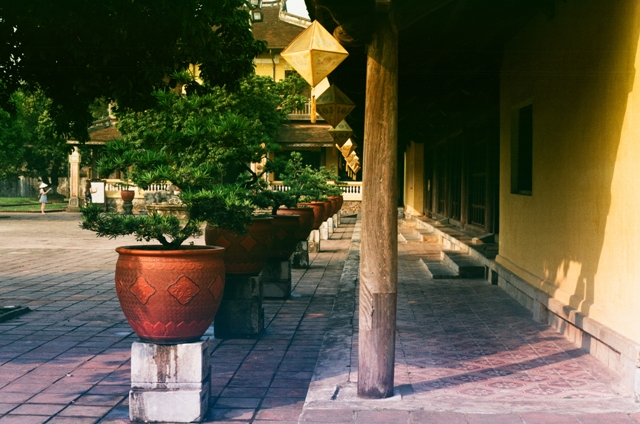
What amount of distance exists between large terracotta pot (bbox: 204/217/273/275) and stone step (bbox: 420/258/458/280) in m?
4.45

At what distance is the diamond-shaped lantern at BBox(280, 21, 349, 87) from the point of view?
5.07 metres

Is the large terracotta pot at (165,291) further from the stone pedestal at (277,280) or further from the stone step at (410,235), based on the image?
the stone step at (410,235)

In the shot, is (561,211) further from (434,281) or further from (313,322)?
(434,281)

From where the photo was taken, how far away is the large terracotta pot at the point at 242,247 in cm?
757

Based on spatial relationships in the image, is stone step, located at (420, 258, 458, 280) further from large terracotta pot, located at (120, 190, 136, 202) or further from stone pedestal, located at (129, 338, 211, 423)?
large terracotta pot, located at (120, 190, 136, 202)

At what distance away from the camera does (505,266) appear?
10242 mm

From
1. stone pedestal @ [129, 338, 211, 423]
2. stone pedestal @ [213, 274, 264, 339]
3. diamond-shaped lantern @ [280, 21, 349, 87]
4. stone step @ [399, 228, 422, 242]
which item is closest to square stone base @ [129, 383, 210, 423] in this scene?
stone pedestal @ [129, 338, 211, 423]

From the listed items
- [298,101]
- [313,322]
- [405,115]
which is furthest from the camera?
[298,101]

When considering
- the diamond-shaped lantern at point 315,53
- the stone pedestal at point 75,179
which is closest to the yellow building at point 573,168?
the diamond-shaped lantern at point 315,53

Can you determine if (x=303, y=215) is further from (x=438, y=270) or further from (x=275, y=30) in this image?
(x=275, y=30)

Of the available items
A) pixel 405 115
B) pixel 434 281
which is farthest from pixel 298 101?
pixel 434 281

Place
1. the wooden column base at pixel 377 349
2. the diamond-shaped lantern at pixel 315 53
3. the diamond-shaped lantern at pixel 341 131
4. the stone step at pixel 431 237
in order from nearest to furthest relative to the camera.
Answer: the diamond-shaped lantern at pixel 315 53 < the wooden column base at pixel 377 349 < the diamond-shaped lantern at pixel 341 131 < the stone step at pixel 431 237

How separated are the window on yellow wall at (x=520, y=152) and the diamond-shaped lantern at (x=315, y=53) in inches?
201

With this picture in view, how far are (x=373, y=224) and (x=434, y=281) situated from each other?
630 centimetres
